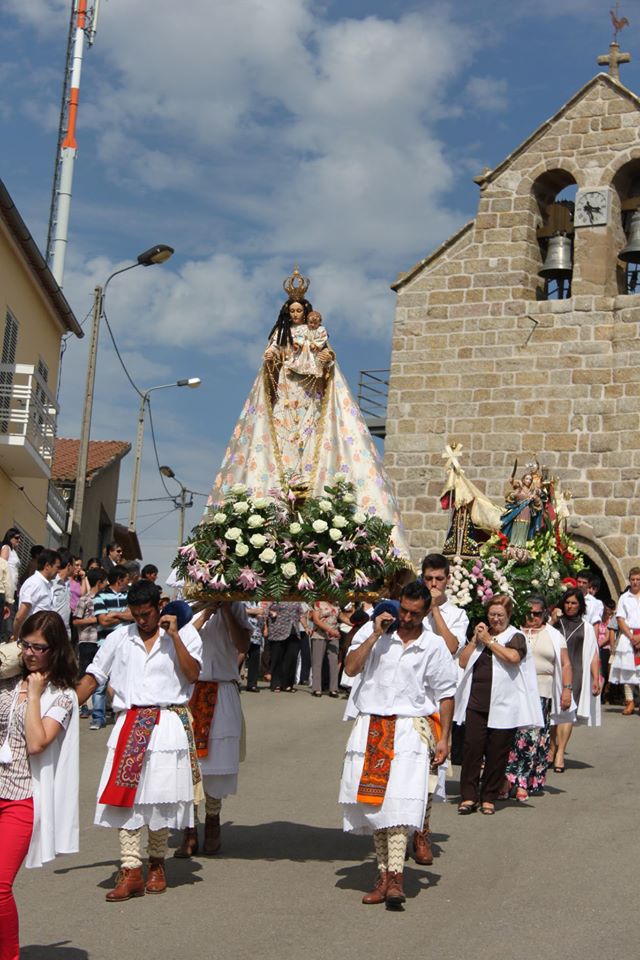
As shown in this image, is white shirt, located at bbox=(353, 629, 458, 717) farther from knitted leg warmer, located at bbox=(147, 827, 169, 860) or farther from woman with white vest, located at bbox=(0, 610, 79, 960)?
woman with white vest, located at bbox=(0, 610, 79, 960)

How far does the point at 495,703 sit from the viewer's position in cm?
1202

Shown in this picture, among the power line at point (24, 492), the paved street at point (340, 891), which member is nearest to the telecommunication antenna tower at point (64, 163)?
the power line at point (24, 492)

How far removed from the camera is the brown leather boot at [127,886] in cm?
812

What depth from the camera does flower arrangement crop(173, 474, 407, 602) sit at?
942cm

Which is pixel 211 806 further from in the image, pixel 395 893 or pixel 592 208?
pixel 592 208

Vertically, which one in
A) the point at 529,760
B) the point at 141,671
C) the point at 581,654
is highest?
the point at 581,654

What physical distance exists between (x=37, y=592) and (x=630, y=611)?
27.1 feet

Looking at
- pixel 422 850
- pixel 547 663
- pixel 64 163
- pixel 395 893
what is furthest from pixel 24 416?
pixel 395 893

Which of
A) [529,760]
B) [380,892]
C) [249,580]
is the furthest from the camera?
[529,760]

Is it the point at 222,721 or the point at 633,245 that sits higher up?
the point at 633,245

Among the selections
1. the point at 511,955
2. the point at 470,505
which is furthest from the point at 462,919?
the point at 470,505

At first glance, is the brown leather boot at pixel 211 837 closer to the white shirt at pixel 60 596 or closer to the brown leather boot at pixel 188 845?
the brown leather boot at pixel 188 845

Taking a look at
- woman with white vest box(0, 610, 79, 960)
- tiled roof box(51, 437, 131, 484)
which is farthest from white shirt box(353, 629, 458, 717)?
tiled roof box(51, 437, 131, 484)

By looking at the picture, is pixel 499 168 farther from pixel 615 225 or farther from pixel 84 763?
pixel 84 763
